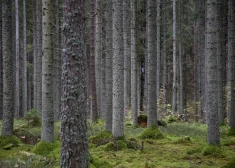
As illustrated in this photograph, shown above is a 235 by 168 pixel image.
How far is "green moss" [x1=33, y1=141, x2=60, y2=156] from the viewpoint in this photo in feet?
27.6

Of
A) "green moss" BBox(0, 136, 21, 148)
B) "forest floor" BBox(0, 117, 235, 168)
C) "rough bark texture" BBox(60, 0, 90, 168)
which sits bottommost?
"forest floor" BBox(0, 117, 235, 168)

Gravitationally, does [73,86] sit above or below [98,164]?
above

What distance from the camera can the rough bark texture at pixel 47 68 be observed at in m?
8.89

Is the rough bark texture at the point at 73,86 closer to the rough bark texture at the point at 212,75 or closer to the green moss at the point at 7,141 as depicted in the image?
the rough bark texture at the point at 212,75

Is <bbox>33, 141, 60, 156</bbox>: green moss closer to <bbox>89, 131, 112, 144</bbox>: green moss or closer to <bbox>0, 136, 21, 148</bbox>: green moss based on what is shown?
<bbox>0, 136, 21, 148</bbox>: green moss

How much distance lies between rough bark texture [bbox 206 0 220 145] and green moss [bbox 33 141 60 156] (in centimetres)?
475

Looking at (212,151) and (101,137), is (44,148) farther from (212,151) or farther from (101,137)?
(212,151)

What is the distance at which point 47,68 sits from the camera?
886 cm

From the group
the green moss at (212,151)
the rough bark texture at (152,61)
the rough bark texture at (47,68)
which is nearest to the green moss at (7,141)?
the rough bark texture at (47,68)

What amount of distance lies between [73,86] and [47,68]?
417 cm

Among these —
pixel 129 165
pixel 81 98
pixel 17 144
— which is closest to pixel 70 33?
pixel 81 98

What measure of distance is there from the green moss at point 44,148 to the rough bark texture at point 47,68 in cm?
23

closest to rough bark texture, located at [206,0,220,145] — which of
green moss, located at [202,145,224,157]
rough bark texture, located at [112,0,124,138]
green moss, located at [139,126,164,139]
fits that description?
green moss, located at [202,145,224,157]

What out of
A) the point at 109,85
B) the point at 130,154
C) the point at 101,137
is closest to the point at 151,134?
the point at 101,137
